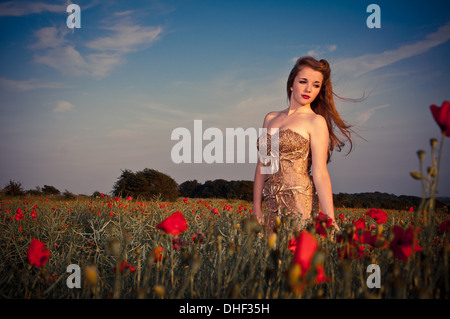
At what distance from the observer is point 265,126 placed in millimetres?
3654

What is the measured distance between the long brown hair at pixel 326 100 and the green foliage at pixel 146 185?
5979 mm

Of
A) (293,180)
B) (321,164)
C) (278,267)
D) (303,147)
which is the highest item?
(303,147)

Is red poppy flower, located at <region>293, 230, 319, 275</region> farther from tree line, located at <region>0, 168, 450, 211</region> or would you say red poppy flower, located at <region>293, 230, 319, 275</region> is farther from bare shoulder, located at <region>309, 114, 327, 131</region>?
tree line, located at <region>0, 168, 450, 211</region>

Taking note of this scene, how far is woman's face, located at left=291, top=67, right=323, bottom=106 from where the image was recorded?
3.28 metres

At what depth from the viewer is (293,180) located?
10.2ft

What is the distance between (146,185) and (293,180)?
22.1 feet

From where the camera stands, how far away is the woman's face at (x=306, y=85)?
10.8 ft

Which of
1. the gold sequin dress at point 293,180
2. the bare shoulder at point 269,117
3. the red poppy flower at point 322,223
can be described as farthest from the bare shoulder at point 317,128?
the red poppy flower at point 322,223

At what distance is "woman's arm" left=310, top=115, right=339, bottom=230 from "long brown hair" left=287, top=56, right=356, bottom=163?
1.12 ft

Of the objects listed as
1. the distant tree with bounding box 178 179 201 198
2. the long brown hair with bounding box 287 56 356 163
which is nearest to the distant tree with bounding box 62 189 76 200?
the distant tree with bounding box 178 179 201 198

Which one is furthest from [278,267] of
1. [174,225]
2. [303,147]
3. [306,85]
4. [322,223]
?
[306,85]

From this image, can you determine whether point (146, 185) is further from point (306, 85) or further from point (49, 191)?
point (306, 85)
